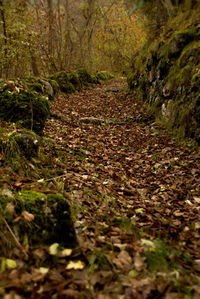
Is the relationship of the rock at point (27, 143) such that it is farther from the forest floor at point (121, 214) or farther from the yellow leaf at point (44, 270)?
the yellow leaf at point (44, 270)

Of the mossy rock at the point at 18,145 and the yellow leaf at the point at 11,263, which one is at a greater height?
the mossy rock at the point at 18,145

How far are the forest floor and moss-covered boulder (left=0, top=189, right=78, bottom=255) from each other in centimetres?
13

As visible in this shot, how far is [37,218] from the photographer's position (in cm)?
167

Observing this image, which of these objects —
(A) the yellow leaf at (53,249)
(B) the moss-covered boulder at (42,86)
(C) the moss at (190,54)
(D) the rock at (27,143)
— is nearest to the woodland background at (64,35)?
(B) the moss-covered boulder at (42,86)

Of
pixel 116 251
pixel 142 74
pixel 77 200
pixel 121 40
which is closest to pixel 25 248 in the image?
pixel 116 251

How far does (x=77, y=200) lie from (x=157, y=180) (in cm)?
163

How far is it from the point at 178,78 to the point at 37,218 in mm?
5029

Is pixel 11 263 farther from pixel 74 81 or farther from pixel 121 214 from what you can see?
pixel 74 81

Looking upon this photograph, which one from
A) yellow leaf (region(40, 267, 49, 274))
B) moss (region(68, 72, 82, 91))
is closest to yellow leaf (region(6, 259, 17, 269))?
yellow leaf (region(40, 267, 49, 274))

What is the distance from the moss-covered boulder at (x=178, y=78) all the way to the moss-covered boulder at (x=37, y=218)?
3453 mm

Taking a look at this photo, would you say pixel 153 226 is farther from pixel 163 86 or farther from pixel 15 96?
pixel 163 86

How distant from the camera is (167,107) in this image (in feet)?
18.9

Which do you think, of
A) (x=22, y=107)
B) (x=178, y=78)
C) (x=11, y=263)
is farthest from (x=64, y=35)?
(x=11, y=263)

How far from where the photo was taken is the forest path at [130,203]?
4.62 ft
